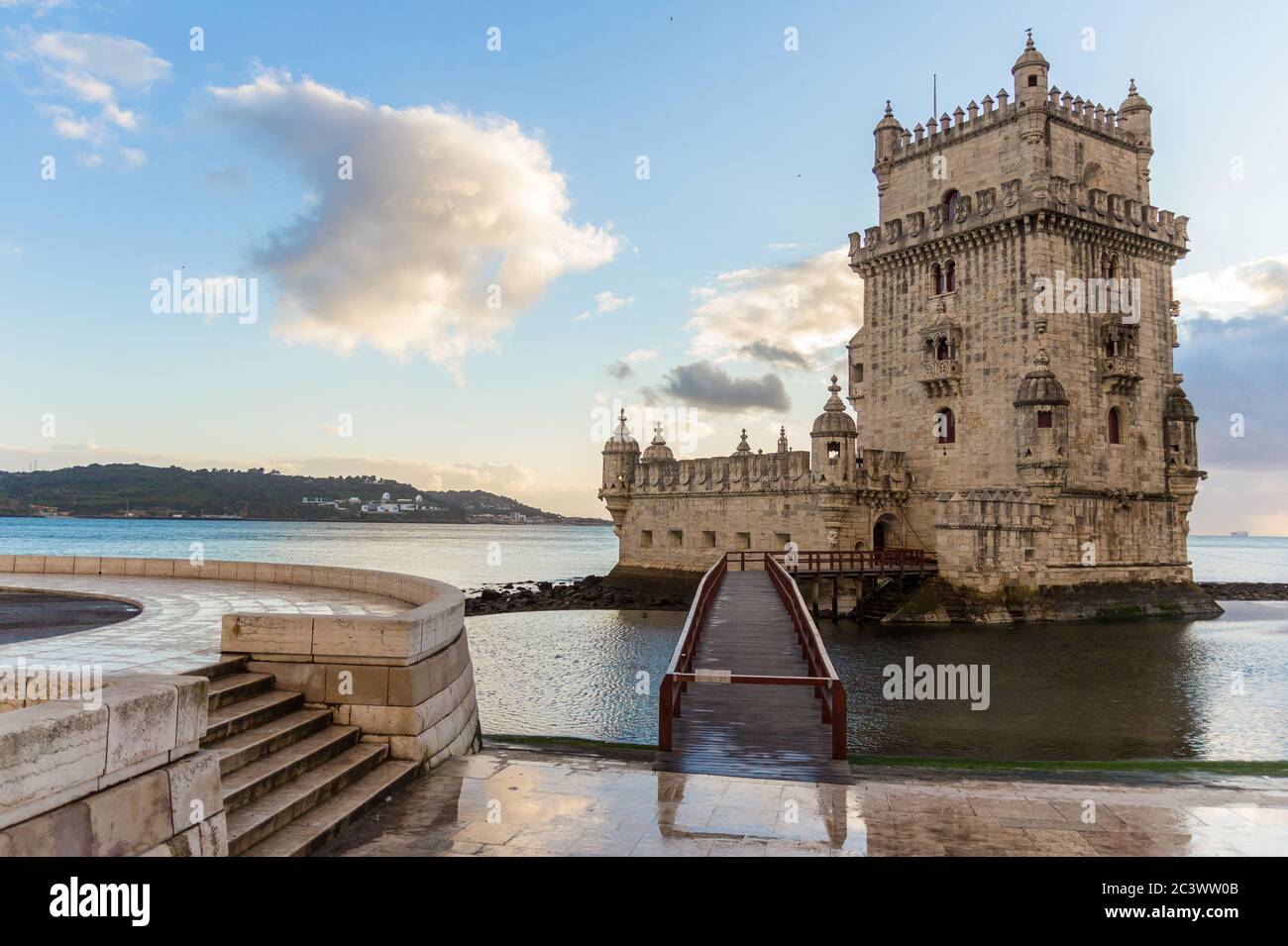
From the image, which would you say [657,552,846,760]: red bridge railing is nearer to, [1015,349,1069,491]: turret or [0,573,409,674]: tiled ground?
[0,573,409,674]: tiled ground

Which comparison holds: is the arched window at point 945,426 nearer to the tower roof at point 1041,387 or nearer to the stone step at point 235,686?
the tower roof at point 1041,387

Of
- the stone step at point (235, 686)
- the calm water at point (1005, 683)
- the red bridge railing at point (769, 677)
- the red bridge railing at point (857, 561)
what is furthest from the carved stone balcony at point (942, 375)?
the stone step at point (235, 686)

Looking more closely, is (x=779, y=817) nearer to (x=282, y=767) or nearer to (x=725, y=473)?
(x=282, y=767)

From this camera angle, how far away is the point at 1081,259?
122ft

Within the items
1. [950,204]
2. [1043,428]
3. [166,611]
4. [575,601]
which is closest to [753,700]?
[166,611]

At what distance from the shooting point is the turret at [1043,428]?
34.5 metres

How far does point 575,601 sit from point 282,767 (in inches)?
1506

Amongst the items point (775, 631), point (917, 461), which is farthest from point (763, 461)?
point (775, 631)

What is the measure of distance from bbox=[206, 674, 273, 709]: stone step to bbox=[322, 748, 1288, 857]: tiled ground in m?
1.81

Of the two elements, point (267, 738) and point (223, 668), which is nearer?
point (267, 738)

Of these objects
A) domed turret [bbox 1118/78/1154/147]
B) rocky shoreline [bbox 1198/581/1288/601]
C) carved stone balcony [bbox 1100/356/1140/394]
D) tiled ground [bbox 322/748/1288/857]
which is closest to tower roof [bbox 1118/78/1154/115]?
domed turret [bbox 1118/78/1154/147]

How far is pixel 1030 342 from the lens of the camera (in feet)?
117

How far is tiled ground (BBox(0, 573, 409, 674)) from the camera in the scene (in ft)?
30.1

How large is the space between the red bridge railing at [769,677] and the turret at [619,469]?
93.2 ft
